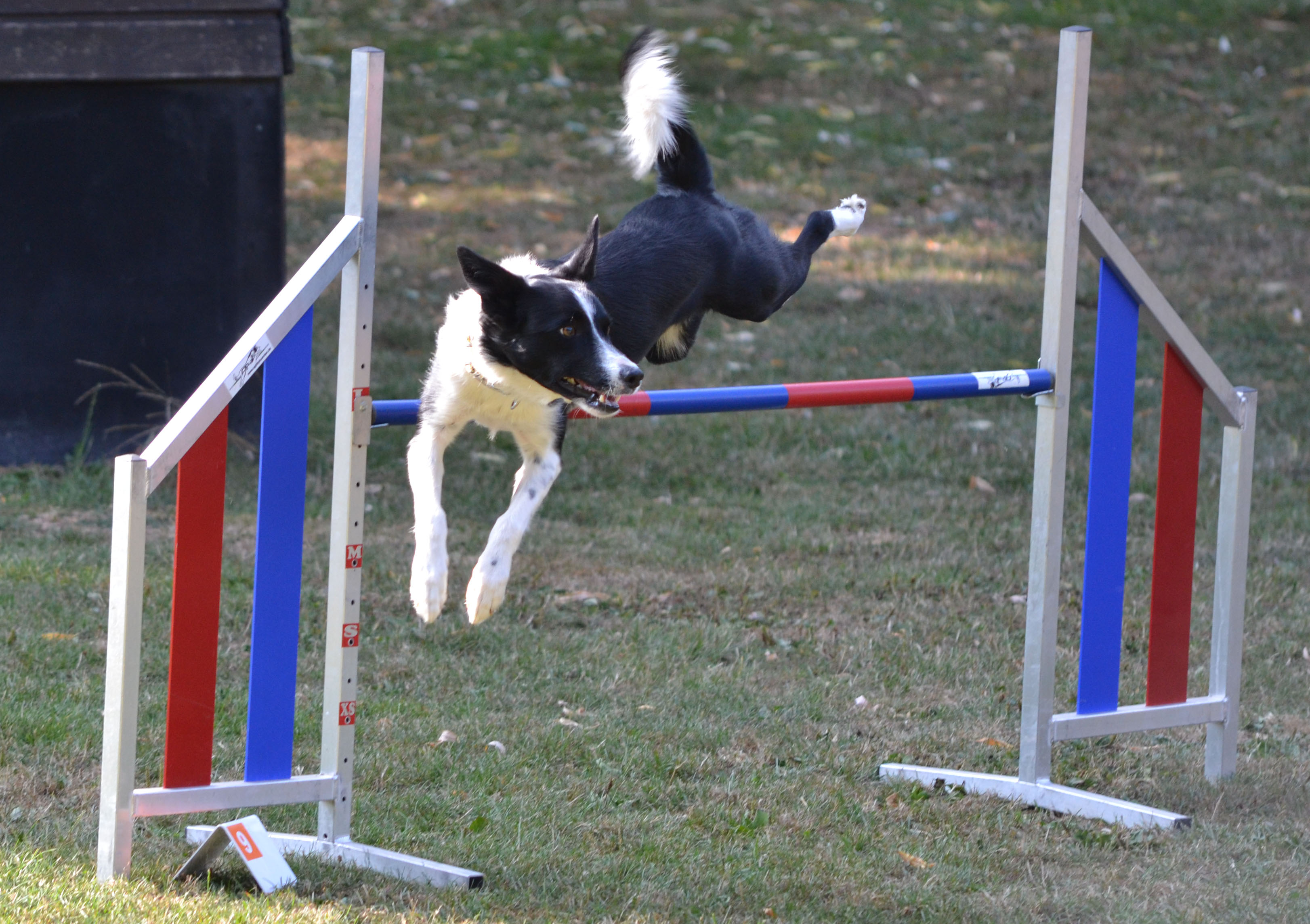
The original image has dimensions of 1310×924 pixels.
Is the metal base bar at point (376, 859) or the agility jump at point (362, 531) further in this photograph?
the metal base bar at point (376, 859)

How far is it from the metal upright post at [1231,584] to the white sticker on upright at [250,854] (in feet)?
8.58

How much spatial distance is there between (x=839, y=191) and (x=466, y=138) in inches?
112

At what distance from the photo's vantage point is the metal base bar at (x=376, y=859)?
351 centimetres

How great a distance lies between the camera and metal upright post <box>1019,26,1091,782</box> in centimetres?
404

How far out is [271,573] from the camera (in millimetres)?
3467

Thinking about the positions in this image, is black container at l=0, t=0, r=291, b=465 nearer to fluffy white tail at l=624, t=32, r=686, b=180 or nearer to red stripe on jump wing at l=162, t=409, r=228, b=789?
fluffy white tail at l=624, t=32, r=686, b=180

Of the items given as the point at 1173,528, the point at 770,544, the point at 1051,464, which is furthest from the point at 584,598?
the point at 1173,528

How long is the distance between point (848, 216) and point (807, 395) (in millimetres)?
1063

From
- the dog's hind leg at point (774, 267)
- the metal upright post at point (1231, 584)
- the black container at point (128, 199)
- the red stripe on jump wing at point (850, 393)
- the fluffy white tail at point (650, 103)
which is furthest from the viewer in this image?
the black container at point (128, 199)

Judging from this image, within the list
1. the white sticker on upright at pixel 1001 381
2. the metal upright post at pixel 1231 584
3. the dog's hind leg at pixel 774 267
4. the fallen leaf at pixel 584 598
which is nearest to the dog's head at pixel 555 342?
the dog's hind leg at pixel 774 267

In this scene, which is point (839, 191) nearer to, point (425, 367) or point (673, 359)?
point (425, 367)

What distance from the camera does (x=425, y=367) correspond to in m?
8.09

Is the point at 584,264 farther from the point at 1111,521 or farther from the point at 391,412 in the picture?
the point at 1111,521

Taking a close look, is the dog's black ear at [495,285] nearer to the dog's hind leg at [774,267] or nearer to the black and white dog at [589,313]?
the black and white dog at [589,313]
